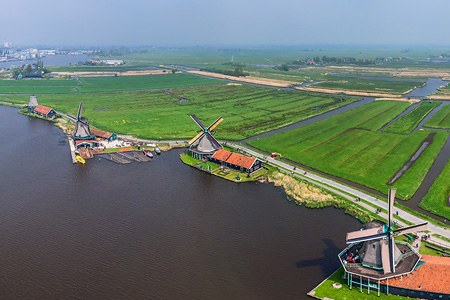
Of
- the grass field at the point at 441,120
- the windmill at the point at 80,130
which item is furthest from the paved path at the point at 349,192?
the grass field at the point at 441,120

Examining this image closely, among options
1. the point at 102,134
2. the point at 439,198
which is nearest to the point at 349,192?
the point at 439,198

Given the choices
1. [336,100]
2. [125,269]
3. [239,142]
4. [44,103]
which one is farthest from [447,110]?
[44,103]

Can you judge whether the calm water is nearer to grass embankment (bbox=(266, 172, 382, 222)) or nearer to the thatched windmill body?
grass embankment (bbox=(266, 172, 382, 222))

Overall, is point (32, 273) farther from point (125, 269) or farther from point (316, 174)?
point (316, 174)

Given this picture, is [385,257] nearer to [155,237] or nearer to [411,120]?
[155,237]

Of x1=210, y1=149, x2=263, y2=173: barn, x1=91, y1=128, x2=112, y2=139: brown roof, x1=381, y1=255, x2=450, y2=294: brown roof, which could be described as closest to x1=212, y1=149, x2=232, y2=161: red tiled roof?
x1=210, y1=149, x2=263, y2=173: barn

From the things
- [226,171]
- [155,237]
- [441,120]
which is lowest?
[155,237]
